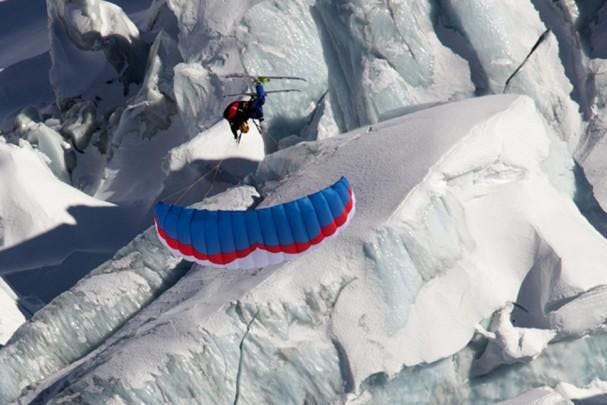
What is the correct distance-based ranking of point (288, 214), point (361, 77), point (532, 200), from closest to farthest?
1. point (288, 214)
2. point (532, 200)
3. point (361, 77)

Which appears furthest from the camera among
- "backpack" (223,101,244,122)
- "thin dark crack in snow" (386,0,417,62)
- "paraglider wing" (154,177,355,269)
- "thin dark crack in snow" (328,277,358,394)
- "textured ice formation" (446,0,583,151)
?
"thin dark crack in snow" (386,0,417,62)

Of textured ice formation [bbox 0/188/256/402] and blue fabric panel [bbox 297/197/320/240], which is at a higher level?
blue fabric panel [bbox 297/197/320/240]

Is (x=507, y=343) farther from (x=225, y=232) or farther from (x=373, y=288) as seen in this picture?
(x=225, y=232)

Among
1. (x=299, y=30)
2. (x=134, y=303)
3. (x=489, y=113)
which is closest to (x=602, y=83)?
(x=489, y=113)

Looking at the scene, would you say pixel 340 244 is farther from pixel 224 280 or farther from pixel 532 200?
pixel 532 200

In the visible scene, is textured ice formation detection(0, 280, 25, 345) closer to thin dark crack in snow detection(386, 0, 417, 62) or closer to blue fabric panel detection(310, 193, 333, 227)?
blue fabric panel detection(310, 193, 333, 227)

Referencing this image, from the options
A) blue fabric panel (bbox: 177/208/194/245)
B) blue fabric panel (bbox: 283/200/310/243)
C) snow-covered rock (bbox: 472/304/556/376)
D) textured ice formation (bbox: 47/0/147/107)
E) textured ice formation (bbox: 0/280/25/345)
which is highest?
textured ice formation (bbox: 47/0/147/107)

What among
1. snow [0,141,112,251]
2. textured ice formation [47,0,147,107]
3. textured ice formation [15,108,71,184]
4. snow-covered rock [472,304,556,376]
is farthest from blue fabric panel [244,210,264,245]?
textured ice formation [47,0,147,107]
